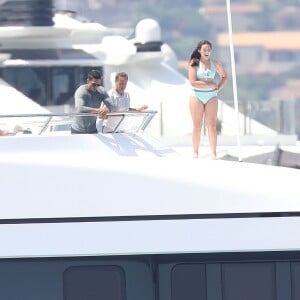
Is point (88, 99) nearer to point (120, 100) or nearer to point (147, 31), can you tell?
point (120, 100)

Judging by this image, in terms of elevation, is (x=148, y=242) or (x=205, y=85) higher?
(x=205, y=85)

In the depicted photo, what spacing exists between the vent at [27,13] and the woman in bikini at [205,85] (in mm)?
12778

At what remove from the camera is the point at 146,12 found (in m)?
180

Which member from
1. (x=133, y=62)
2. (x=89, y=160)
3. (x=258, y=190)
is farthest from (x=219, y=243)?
(x=133, y=62)

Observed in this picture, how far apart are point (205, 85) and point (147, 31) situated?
596 inches

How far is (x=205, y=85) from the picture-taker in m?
13.2

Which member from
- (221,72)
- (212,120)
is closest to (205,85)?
(221,72)

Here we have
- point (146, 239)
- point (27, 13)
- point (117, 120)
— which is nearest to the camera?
point (146, 239)

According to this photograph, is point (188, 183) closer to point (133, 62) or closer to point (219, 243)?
point (219, 243)

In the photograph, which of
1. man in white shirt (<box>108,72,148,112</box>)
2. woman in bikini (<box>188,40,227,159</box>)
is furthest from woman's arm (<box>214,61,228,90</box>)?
man in white shirt (<box>108,72,148,112</box>)

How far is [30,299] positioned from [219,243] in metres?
1.47

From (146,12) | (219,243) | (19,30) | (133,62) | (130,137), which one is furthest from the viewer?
(146,12)

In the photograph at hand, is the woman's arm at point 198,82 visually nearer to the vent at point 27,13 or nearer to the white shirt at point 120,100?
the white shirt at point 120,100

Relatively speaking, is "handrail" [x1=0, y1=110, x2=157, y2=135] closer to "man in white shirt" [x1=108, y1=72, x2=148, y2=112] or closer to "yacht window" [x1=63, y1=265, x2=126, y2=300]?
"man in white shirt" [x1=108, y1=72, x2=148, y2=112]
